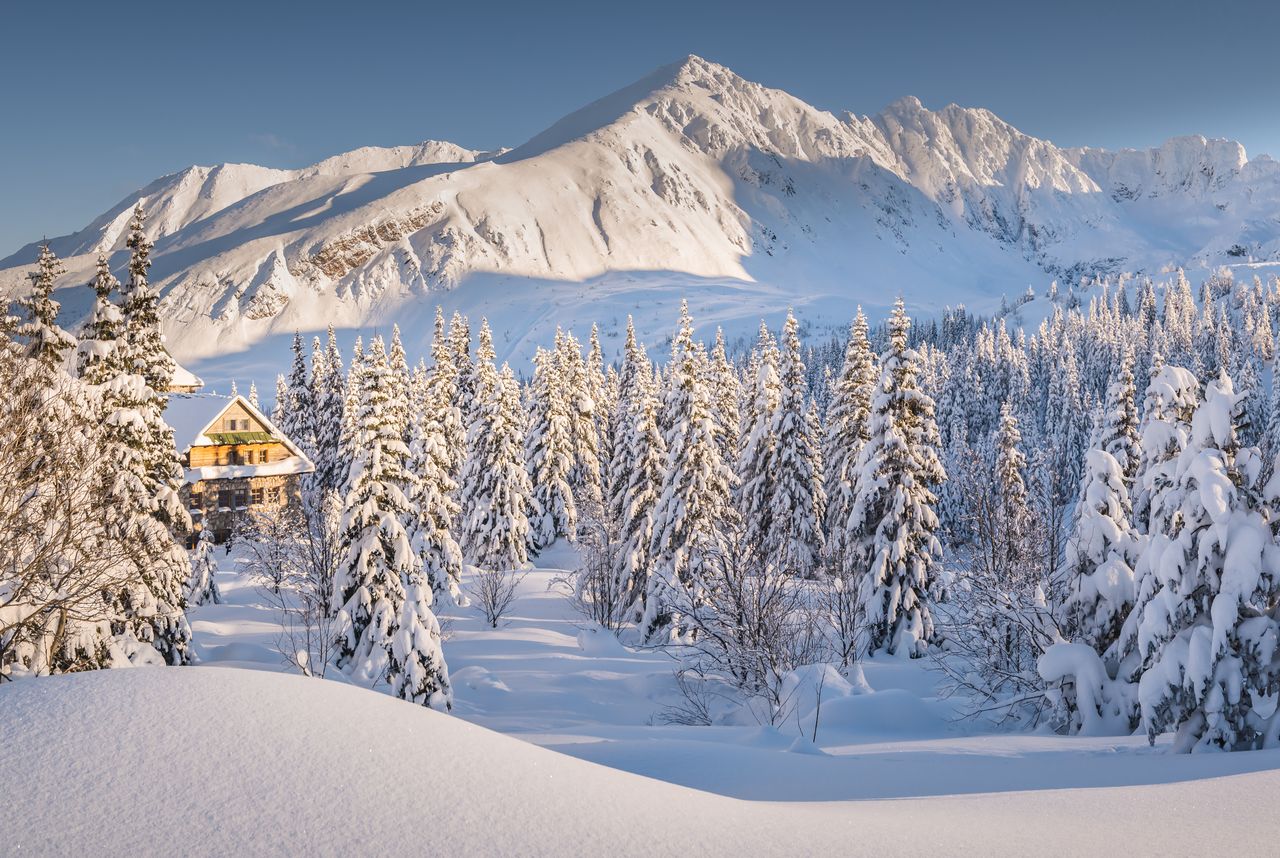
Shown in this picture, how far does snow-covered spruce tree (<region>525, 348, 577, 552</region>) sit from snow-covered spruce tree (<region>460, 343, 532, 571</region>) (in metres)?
4.78

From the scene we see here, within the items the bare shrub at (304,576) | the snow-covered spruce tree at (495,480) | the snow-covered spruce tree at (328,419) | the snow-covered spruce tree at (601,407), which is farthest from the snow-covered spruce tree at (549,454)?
the bare shrub at (304,576)

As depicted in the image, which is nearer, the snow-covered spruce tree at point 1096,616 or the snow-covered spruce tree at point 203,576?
the snow-covered spruce tree at point 1096,616

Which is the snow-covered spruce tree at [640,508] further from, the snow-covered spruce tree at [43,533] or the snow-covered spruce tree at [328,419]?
the snow-covered spruce tree at [328,419]

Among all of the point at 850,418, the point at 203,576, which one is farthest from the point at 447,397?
the point at 850,418

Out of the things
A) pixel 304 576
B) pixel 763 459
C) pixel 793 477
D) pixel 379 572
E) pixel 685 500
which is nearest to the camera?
pixel 379 572

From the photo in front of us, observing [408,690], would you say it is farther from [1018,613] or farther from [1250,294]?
[1250,294]

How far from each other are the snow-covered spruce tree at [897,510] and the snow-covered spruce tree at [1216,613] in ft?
52.3

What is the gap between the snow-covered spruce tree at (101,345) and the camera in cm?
1916

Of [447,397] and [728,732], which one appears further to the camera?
[447,397]

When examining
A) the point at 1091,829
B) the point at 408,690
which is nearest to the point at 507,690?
the point at 408,690

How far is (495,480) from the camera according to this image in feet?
142

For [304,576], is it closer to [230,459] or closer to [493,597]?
[493,597]

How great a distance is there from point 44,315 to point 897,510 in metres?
26.7

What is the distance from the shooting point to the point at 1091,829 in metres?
5.12
